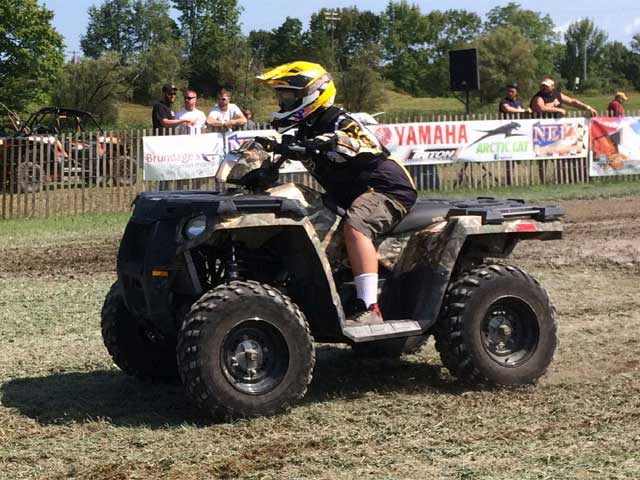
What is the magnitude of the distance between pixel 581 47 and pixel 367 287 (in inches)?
5274

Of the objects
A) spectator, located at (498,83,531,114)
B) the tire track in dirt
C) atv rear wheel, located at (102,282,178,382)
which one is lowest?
atv rear wheel, located at (102,282,178,382)

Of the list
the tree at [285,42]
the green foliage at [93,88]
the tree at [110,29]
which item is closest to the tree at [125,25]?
the tree at [110,29]

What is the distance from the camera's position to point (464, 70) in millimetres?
25875

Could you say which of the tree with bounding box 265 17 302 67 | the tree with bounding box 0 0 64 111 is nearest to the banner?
the tree with bounding box 0 0 64 111

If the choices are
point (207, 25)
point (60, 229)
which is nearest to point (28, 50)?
point (60, 229)

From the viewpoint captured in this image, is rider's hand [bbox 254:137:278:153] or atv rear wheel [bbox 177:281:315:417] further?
rider's hand [bbox 254:137:278:153]

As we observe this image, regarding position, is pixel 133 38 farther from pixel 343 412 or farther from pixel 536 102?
pixel 343 412

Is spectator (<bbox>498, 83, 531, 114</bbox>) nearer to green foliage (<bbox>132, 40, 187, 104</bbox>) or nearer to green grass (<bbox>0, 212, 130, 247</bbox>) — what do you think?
green grass (<bbox>0, 212, 130, 247</bbox>)

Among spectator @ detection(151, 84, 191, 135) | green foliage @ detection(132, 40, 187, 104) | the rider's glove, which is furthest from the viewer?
green foliage @ detection(132, 40, 187, 104)

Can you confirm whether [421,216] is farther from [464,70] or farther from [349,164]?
[464,70]

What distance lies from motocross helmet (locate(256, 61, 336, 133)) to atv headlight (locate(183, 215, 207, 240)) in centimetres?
90

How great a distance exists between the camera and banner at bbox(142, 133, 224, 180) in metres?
Result: 17.5

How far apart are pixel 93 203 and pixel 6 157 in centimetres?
165

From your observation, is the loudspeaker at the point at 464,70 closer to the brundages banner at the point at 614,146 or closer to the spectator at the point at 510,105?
the spectator at the point at 510,105
